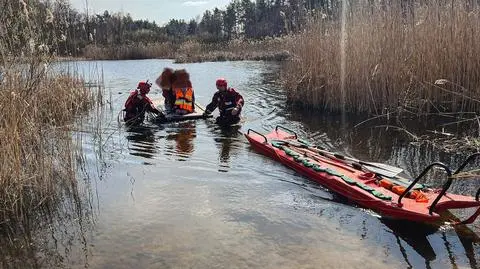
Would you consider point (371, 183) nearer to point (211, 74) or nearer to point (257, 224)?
point (257, 224)

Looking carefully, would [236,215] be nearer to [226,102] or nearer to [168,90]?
[226,102]

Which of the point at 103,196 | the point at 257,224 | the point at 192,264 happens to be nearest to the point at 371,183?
the point at 257,224

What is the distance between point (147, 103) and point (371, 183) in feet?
16.9

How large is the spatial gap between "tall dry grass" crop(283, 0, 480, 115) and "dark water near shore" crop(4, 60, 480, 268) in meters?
1.10

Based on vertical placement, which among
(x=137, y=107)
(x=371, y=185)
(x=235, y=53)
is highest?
(x=235, y=53)

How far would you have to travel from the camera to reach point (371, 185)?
4.95 metres

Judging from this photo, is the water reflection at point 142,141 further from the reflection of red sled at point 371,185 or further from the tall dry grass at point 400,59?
the tall dry grass at point 400,59

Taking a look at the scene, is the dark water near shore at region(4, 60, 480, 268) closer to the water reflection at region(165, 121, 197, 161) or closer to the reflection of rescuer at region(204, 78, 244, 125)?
the water reflection at region(165, 121, 197, 161)

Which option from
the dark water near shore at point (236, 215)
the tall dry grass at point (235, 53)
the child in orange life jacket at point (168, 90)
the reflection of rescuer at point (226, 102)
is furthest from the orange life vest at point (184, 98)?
the tall dry grass at point (235, 53)

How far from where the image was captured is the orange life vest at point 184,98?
9.44m

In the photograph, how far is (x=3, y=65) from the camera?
172 inches

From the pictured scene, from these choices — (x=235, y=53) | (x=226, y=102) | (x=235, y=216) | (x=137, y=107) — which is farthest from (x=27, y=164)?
(x=235, y=53)

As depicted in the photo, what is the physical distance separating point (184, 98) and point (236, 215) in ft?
17.0

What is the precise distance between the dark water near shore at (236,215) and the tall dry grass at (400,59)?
3.63 ft
